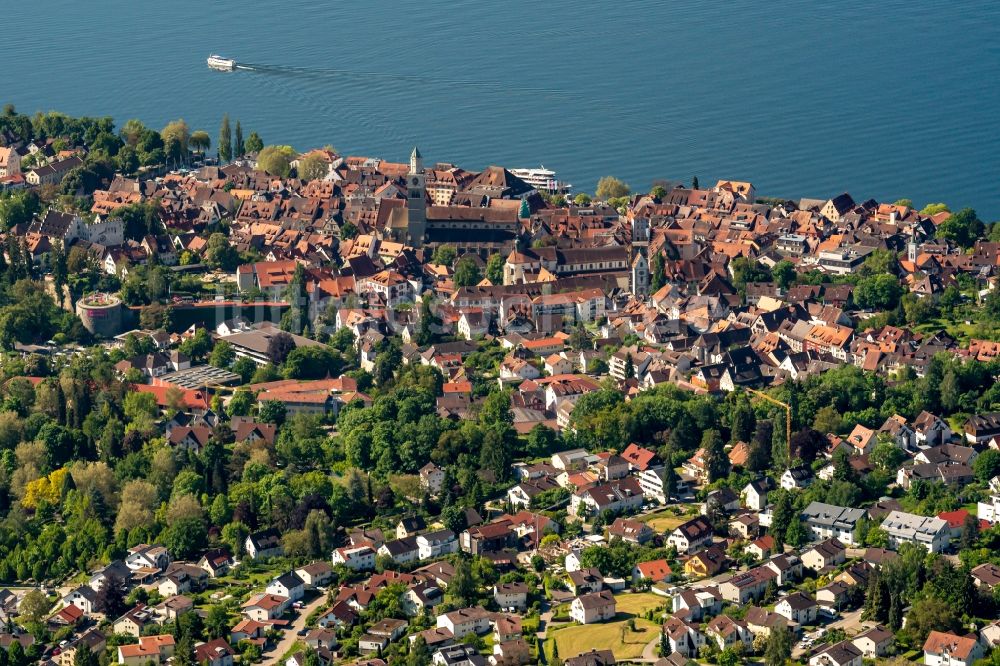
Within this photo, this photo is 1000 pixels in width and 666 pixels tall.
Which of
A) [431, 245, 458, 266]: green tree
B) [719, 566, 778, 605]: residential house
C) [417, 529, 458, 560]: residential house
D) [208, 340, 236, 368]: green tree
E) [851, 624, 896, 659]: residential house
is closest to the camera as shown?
[851, 624, 896, 659]: residential house

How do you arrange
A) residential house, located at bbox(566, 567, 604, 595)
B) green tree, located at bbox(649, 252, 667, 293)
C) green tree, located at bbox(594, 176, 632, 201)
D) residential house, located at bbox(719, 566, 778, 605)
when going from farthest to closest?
green tree, located at bbox(594, 176, 632, 201), green tree, located at bbox(649, 252, 667, 293), residential house, located at bbox(566, 567, 604, 595), residential house, located at bbox(719, 566, 778, 605)

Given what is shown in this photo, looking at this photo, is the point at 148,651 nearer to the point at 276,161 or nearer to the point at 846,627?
the point at 846,627

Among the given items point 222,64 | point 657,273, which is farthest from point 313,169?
point 222,64

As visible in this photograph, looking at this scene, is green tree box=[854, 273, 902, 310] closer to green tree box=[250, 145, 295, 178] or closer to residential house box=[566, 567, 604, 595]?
residential house box=[566, 567, 604, 595]

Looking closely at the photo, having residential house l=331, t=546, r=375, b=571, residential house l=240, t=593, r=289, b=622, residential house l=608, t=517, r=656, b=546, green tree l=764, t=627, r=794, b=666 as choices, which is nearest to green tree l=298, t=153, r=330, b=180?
residential house l=331, t=546, r=375, b=571

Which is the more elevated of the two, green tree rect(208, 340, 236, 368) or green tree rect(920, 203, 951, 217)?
green tree rect(920, 203, 951, 217)

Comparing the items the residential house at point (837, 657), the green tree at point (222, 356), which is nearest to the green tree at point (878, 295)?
the green tree at point (222, 356)
